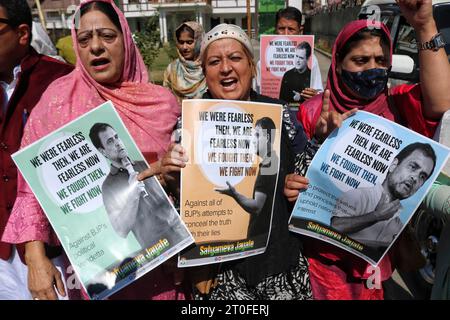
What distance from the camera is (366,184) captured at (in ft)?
5.81

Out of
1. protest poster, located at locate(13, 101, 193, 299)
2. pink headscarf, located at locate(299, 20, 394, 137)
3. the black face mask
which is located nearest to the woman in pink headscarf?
protest poster, located at locate(13, 101, 193, 299)

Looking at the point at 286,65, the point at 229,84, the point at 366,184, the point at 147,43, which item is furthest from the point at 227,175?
the point at 147,43

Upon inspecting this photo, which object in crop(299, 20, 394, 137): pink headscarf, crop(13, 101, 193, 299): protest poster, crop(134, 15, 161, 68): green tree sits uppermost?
crop(134, 15, 161, 68): green tree

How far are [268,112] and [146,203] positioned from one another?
64 cm

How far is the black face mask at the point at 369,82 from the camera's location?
1.92 metres

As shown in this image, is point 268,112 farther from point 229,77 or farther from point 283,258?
point 283,258

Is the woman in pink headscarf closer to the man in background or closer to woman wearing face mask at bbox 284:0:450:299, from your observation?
the man in background

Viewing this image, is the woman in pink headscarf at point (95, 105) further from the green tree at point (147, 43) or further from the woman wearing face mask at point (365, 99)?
the green tree at point (147, 43)

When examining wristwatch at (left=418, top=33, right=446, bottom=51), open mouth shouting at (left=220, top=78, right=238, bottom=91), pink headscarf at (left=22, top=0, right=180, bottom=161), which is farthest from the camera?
open mouth shouting at (left=220, top=78, right=238, bottom=91)

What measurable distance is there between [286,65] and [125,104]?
2.61 metres

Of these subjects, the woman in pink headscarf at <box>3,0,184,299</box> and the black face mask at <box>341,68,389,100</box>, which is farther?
the black face mask at <box>341,68,389,100</box>

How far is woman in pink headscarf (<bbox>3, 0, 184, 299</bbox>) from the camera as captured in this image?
1.75m

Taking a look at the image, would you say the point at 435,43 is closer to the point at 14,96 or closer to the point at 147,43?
the point at 14,96

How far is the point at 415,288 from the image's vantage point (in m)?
3.16
